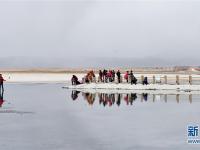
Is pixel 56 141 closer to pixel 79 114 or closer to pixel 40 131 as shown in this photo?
pixel 40 131

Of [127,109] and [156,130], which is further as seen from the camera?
[127,109]

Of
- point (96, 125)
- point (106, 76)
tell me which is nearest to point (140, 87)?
point (106, 76)

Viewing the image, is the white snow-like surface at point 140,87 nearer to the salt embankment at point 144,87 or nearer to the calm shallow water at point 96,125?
the salt embankment at point 144,87

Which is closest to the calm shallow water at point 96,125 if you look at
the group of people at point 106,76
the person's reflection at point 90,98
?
the person's reflection at point 90,98

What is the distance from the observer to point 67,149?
16.8 m

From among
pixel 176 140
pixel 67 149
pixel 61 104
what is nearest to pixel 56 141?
pixel 67 149

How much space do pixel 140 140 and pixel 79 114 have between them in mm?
8528

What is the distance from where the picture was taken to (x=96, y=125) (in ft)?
72.9

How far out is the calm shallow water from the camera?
700 inches

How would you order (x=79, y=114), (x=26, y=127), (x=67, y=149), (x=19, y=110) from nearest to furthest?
1. (x=67, y=149)
2. (x=26, y=127)
3. (x=79, y=114)
4. (x=19, y=110)

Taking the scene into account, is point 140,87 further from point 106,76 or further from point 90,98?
point 90,98

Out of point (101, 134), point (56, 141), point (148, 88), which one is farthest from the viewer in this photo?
point (148, 88)

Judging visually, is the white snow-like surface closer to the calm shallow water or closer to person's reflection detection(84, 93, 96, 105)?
person's reflection detection(84, 93, 96, 105)

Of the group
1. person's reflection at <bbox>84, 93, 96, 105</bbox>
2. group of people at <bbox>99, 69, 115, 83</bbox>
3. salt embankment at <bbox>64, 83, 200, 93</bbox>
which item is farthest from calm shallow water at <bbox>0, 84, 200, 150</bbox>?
group of people at <bbox>99, 69, 115, 83</bbox>
